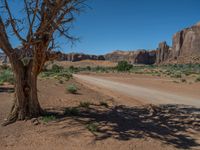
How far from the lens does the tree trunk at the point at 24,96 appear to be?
8.58 metres

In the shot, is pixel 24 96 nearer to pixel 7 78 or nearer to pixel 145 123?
pixel 145 123

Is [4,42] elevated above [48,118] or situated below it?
above

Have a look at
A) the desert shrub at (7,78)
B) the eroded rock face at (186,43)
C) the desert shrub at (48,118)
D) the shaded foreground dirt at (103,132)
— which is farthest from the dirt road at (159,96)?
the eroded rock face at (186,43)

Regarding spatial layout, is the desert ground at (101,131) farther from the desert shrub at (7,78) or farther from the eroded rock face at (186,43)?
the eroded rock face at (186,43)

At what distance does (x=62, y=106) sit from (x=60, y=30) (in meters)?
3.23

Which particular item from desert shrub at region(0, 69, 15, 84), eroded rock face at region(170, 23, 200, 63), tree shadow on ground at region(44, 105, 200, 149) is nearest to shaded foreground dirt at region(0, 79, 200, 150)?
tree shadow on ground at region(44, 105, 200, 149)

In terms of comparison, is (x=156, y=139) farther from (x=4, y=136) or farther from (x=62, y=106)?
(x=62, y=106)

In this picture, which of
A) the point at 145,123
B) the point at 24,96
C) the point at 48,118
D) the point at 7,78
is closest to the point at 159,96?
the point at 145,123

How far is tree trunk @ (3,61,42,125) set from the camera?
338 inches

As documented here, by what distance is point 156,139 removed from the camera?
23.8 ft

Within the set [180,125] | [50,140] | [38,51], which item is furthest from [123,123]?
[38,51]

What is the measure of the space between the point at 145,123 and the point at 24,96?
363cm

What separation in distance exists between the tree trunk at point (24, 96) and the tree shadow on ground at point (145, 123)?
0.84m

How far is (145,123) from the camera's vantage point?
9047mm
